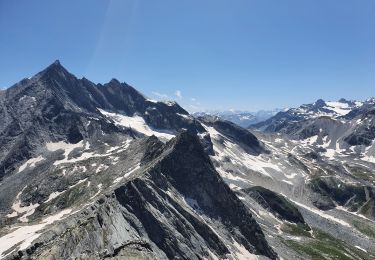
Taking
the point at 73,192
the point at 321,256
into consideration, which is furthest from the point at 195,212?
the point at 321,256

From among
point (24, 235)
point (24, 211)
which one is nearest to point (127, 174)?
point (24, 235)

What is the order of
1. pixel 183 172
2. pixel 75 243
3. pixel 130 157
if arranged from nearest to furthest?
pixel 75 243 → pixel 183 172 → pixel 130 157

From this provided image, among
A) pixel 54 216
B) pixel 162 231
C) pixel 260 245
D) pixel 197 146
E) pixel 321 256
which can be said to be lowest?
pixel 321 256

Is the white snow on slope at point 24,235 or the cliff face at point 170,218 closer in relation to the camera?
the cliff face at point 170,218

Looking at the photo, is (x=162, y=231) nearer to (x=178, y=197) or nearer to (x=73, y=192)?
(x=178, y=197)

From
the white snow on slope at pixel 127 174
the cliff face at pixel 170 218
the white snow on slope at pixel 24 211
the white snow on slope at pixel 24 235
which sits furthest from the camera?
the white snow on slope at pixel 24 211

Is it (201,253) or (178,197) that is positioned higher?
(178,197)

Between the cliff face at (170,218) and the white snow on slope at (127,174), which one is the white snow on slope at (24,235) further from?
the white snow on slope at (127,174)

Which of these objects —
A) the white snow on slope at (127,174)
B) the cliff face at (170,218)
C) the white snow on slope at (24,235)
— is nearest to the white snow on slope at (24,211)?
the white snow on slope at (127,174)

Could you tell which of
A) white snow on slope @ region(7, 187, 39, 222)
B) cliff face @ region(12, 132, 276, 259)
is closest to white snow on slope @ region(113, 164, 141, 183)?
cliff face @ region(12, 132, 276, 259)
